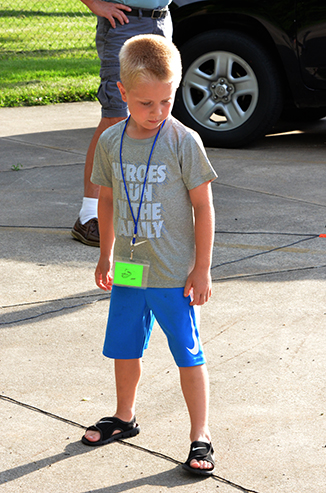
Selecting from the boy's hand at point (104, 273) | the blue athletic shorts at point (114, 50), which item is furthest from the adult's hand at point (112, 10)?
the boy's hand at point (104, 273)

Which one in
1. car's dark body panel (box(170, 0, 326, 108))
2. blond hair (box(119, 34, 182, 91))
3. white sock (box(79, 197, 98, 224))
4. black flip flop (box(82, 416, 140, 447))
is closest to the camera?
blond hair (box(119, 34, 182, 91))

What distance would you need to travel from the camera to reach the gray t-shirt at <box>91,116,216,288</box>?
2.36 metres

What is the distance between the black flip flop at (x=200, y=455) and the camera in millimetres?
2351

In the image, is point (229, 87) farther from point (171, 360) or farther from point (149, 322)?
point (149, 322)

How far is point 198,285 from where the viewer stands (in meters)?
2.40

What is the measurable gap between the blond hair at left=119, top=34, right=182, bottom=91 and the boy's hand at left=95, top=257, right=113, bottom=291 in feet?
2.11

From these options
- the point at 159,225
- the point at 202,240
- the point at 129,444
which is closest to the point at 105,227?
the point at 159,225

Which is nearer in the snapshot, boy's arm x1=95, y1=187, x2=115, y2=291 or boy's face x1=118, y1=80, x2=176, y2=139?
boy's face x1=118, y1=80, x2=176, y2=139

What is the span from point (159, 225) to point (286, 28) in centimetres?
423

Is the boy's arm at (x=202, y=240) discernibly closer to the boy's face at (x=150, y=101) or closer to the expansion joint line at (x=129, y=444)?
the boy's face at (x=150, y=101)

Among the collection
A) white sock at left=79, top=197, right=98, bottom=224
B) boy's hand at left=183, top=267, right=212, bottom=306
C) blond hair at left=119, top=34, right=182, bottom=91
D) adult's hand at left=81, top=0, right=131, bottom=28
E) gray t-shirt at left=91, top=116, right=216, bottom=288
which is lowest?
white sock at left=79, top=197, right=98, bottom=224

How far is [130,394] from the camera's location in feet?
8.61

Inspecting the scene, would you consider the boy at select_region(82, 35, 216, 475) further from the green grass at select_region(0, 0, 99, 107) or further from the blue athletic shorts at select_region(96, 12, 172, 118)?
the green grass at select_region(0, 0, 99, 107)

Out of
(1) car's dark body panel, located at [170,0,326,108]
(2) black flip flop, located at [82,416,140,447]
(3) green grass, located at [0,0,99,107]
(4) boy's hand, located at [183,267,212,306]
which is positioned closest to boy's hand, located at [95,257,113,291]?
(4) boy's hand, located at [183,267,212,306]
